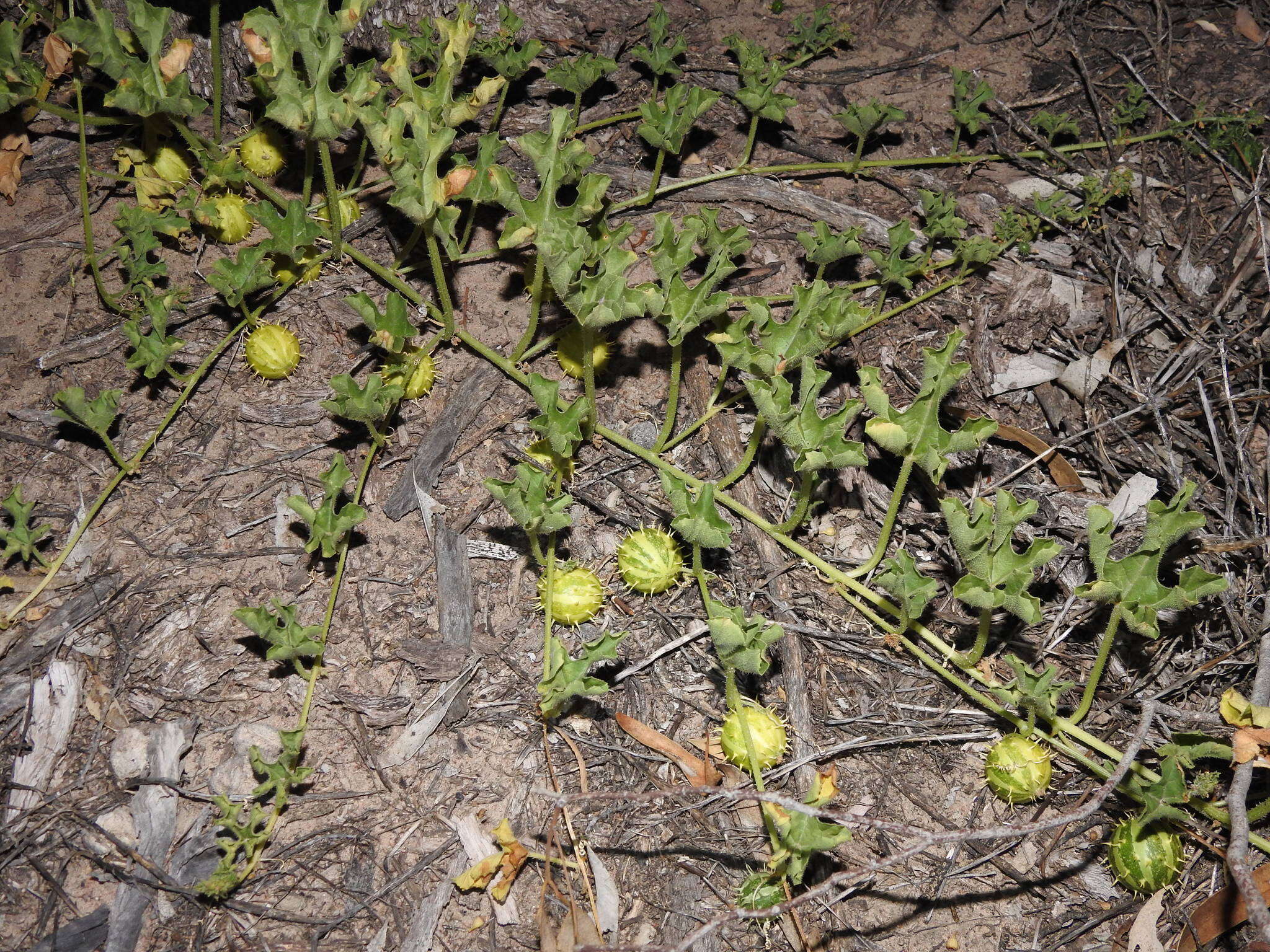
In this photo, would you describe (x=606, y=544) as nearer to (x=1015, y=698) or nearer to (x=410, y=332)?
(x=410, y=332)

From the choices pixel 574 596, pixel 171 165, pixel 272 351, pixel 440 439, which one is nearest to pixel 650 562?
pixel 574 596

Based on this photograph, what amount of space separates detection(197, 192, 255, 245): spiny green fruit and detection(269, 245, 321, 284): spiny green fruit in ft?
0.59

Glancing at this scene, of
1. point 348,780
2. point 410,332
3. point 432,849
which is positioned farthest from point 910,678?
point 410,332

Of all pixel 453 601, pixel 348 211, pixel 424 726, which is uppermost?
pixel 348 211

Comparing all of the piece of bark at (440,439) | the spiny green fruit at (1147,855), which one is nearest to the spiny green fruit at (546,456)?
the piece of bark at (440,439)

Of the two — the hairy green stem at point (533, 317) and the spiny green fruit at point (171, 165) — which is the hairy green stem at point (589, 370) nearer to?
the hairy green stem at point (533, 317)

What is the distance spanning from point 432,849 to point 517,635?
0.62 metres

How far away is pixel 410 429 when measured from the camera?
3074 mm

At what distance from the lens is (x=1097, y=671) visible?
2.54 m

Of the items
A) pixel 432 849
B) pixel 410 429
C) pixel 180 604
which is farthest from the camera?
pixel 410 429

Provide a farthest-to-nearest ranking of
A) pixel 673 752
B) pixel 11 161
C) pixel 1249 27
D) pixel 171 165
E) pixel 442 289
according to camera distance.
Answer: pixel 1249 27 → pixel 11 161 → pixel 171 165 → pixel 442 289 → pixel 673 752

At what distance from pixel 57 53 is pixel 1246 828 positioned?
4.17m

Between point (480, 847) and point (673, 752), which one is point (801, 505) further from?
point (480, 847)

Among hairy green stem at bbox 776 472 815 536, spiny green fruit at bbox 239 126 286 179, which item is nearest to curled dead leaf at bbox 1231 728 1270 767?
hairy green stem at bbox 776 472 815 536
